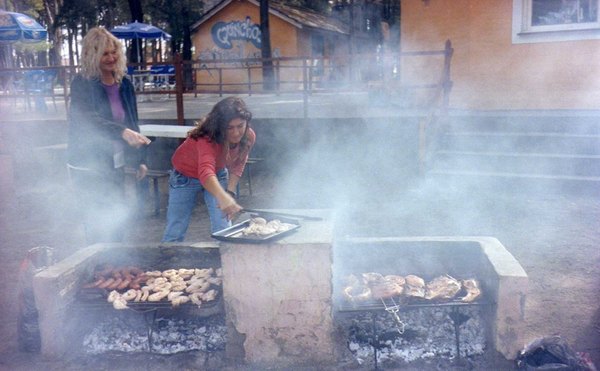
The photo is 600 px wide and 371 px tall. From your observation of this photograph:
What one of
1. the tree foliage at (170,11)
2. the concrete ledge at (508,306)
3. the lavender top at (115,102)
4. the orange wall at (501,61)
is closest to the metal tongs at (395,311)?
the concrete ledge at (508,306)

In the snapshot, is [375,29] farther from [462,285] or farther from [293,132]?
[462,285]

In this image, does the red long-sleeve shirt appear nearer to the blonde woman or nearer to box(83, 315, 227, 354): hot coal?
the blonde woman

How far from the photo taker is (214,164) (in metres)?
4.08

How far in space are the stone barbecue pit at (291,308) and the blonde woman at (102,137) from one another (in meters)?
0.57

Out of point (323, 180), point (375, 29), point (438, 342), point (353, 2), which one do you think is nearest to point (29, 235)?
point (323, 180)

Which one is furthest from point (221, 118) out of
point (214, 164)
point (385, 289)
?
point (385, 289)

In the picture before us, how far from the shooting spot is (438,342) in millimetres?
3900

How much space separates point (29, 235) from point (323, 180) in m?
4.59

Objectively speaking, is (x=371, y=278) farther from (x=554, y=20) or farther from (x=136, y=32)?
(x=136, y=32)

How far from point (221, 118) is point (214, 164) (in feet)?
1.18

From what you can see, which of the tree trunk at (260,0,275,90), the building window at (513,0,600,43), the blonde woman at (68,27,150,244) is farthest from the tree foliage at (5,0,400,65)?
the blonde woman at (68,27,150,244)

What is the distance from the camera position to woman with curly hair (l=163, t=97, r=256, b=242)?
13.0 ft

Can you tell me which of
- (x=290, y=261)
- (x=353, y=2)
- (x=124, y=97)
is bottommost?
(x=290, y=261)

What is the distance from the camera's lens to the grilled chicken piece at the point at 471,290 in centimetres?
370
